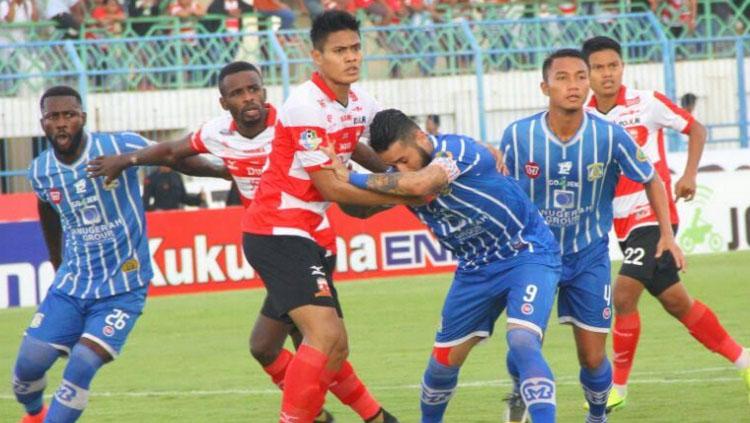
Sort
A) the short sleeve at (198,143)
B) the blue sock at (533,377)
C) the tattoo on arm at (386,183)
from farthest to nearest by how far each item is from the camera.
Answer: the short sleeve at (198,143) < the tattoo on arm at (386,183) < the blue sock at (533,377)

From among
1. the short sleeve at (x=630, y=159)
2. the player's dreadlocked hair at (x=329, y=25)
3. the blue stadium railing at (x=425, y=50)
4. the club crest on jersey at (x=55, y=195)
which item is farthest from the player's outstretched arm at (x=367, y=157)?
the blue stadium railing at (x=425, y=50)

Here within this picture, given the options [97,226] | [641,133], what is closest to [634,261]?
[641,133]

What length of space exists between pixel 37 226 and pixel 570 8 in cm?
1200

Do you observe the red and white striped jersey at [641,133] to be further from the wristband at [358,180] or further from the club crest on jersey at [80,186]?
the club crest on jersey at [80,186]

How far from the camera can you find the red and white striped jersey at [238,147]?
9906 millimetres

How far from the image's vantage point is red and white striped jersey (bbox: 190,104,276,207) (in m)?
9.91

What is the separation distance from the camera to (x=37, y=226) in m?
19.1

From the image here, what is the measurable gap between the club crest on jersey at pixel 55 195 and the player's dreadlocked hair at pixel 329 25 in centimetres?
200

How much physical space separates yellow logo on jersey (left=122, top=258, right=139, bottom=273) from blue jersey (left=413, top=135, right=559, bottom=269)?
6.17 feet

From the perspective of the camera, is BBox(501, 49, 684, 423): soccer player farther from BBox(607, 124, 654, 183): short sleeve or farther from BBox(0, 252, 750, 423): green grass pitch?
BBox(0, 252, 750, 423): green grass pitch

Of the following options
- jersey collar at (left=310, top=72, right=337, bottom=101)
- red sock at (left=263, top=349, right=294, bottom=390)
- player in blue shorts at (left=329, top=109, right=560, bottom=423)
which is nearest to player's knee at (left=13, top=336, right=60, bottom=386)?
red sock at (left=263, top=349, right=294, bottom=390)

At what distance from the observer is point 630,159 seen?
9086 millimetres

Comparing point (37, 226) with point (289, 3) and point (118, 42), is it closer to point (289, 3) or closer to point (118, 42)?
point (118, 42)

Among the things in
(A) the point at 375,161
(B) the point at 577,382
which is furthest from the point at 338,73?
(B) the point at 577,382
